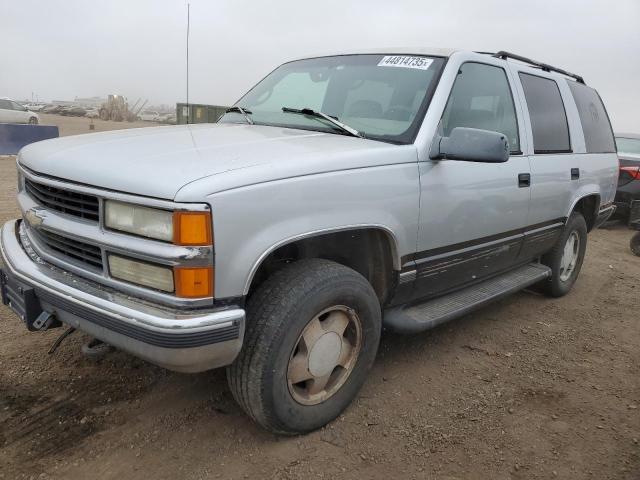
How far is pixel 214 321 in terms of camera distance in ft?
6.66

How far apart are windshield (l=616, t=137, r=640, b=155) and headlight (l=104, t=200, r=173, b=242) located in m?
9.31

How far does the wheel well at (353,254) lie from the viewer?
2559 millimetres

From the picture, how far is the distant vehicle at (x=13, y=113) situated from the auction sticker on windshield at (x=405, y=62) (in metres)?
23.8

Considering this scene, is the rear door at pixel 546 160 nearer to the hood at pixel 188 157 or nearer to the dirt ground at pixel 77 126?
the hood at pixel 188 157

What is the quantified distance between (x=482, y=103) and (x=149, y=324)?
100 inches

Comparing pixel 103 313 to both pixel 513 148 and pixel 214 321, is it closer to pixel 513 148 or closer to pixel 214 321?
pixel 214 321

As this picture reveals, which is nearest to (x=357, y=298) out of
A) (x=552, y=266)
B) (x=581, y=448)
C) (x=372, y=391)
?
(x=372, y=391)

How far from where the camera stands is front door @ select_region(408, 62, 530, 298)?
293 centimetres

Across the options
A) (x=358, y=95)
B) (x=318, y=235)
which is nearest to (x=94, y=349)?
(x=318, y=235)

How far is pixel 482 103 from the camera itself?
11.4 ft

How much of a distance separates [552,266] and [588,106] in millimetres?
1597

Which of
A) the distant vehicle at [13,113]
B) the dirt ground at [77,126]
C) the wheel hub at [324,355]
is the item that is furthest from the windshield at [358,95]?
the distant vehicle at [13,113]

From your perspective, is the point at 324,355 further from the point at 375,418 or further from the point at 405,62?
the point at 405,62

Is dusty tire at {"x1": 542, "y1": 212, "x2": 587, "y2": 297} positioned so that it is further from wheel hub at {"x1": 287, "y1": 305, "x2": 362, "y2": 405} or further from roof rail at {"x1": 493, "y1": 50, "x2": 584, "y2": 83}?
wheel hub at {"x1": 287, "y1": 305, "x2": 362, "y2": 405}
